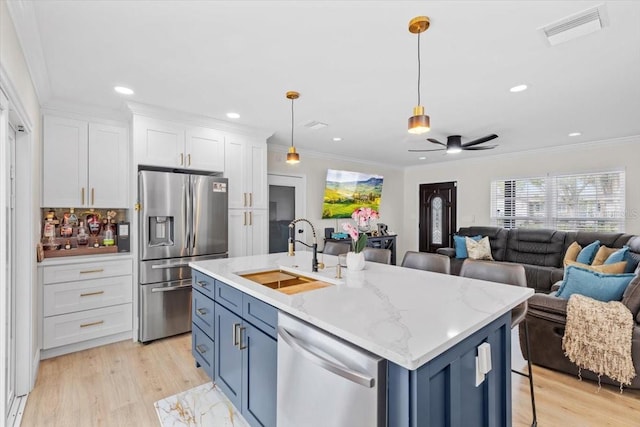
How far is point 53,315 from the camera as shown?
297 cm

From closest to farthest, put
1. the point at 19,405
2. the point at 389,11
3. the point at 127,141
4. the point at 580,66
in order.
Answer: the point at 389,11
the point at 19,405
the point at 580,66
the point at 127,141

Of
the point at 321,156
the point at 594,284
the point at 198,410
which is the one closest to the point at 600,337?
the point at 594,284

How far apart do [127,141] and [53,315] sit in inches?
74.4

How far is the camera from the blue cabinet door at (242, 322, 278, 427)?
1643mm

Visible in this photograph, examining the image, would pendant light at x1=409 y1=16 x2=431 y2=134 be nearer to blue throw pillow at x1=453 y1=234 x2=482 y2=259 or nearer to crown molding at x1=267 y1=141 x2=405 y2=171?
crown molding at x1=267 y1=141 x2=405 y2=171

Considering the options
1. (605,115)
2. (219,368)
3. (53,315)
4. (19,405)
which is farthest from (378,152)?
(19,405)

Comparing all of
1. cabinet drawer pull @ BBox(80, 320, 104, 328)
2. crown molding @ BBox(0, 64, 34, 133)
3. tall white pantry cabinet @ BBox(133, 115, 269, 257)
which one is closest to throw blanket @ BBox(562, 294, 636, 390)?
tall white pantry cabinet @ BBox(133, 115, 269, 257)

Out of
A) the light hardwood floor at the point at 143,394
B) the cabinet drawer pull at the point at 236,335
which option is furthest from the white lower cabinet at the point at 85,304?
the cabinet drawer pull at the point at 236,335

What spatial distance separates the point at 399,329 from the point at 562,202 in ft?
18.5

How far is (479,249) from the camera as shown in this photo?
5246 mm

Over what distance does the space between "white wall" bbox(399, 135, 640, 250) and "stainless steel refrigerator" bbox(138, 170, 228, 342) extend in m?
5.06

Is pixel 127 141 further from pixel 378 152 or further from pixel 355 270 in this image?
pixel 378 152

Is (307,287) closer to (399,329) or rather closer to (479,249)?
(399,329)

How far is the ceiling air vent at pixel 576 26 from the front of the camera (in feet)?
5.87
